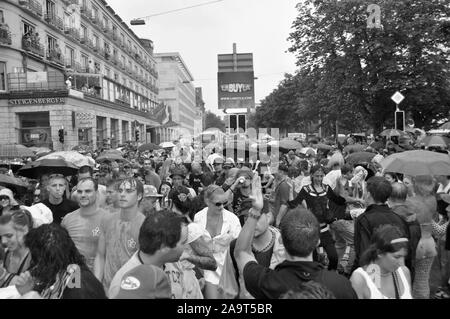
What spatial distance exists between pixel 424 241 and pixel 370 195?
772 millimetres

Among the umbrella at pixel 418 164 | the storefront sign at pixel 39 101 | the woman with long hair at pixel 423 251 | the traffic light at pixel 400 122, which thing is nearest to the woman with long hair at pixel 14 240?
the woman with long hair at pixel 423 251

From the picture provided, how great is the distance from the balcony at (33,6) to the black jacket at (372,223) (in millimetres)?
31344

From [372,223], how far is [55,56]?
35088 millimetres

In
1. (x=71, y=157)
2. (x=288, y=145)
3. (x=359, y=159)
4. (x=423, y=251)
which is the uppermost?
(x=288, y=145)

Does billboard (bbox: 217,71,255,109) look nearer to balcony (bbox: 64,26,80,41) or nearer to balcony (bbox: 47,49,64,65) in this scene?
balcony (bbox: 47,49,64,65)

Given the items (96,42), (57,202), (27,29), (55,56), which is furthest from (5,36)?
(57,202)

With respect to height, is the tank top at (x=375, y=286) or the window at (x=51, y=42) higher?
the window at (x=51, y=42)

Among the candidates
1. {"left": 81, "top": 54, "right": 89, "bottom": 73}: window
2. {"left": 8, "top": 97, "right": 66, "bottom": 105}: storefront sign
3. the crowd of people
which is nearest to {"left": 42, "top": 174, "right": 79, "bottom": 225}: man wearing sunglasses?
the crowd of people

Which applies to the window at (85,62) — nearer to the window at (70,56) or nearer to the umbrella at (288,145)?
the window at (70,56)

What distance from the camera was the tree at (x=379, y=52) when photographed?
85.6ft

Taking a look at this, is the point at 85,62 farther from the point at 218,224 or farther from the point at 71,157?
the point at 218,224

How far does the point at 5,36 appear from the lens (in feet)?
91.2

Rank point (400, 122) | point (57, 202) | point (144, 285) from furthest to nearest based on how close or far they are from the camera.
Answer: point (400, 122) < point (57, 202) < point (144, 285)
